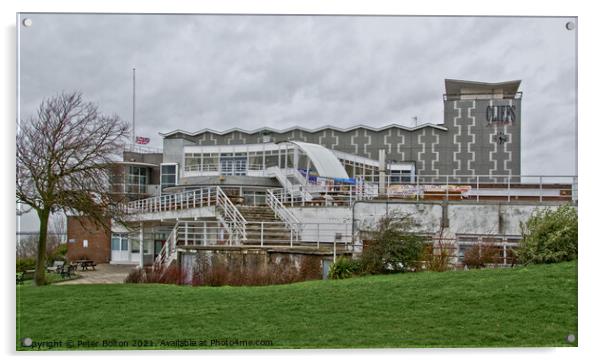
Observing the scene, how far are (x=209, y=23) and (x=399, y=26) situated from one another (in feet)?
10.8

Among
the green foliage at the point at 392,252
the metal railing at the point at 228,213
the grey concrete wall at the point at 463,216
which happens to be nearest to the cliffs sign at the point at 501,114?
the grey concrete wall at the point at 463,216

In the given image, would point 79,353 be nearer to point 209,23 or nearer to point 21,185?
point 21,185

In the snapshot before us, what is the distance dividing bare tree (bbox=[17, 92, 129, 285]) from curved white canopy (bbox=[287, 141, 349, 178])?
15.2 meters

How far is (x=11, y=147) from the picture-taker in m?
9.60

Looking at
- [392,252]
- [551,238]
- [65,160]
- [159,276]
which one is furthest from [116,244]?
[551,238]

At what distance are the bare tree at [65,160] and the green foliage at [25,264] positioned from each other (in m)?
0.17

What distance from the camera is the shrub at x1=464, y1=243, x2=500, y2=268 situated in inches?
537

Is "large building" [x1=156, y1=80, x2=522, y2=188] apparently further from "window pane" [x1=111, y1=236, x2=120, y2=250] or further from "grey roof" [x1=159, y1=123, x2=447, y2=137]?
"window pane" [x1=111, y1=236, x2=120, y2=250]

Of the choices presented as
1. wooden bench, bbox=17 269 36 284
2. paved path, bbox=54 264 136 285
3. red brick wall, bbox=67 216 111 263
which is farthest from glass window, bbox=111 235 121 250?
wooden bench, bbox=17 269 36 284

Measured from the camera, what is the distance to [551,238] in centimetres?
1234

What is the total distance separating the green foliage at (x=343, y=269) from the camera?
13.4 metres

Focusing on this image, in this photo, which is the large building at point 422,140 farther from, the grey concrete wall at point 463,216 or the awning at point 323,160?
the grey concrete wall at point 463,216

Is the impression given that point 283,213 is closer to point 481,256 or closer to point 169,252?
point 169,252

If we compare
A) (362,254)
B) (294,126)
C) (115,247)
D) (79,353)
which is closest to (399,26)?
(362,254)
